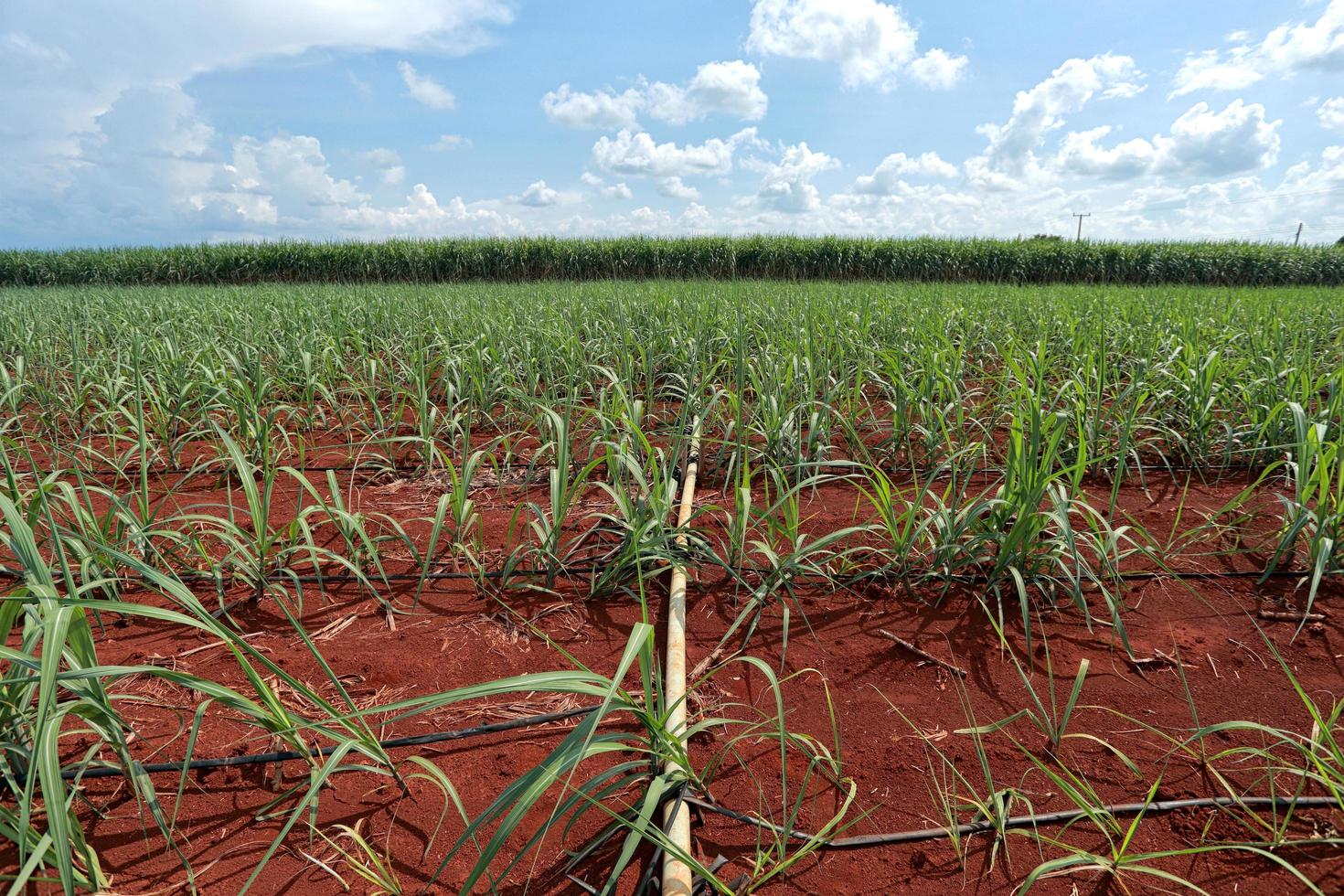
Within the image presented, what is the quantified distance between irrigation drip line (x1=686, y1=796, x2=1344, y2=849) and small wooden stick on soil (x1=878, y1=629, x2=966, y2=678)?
0.34m

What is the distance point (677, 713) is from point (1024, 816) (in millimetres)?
583

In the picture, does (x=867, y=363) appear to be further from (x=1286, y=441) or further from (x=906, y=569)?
(x=906, y=569)

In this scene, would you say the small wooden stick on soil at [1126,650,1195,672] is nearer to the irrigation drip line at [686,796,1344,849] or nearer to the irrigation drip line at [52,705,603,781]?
the irrigation drip line at [686,796,1344,849]

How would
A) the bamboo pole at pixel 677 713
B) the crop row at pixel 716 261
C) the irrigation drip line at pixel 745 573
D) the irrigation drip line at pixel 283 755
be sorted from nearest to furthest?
the bamboo pole at pixel 677 713, the irrigation drip line at pixel 283 755, the irrigation drip line at pixel 745 573, the crop row at pixel 716 261

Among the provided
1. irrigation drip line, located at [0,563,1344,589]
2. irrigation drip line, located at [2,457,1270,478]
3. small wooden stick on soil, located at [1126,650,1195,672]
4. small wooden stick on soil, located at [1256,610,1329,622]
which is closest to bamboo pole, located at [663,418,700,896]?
irrigation drip line, located at [0,563,1344,589]

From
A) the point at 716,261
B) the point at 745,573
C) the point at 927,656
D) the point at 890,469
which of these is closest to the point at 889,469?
the point at 890,469

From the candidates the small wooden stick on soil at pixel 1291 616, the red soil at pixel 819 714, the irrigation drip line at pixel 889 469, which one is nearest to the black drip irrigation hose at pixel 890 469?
the irrigation drip line at pixel 889 469

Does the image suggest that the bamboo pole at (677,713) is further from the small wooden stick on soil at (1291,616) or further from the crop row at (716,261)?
the crop row at (716,261)

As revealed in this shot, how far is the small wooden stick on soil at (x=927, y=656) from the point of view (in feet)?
4.50

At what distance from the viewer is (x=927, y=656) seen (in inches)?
55.2

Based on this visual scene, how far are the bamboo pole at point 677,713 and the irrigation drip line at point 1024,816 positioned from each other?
0.06m

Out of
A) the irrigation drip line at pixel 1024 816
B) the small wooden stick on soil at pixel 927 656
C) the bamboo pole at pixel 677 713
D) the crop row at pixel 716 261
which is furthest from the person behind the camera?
the crop row at pixel 716 261

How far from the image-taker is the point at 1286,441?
2.34m

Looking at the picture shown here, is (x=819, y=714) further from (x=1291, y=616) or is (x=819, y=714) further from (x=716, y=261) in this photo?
(x=716, y=261)
